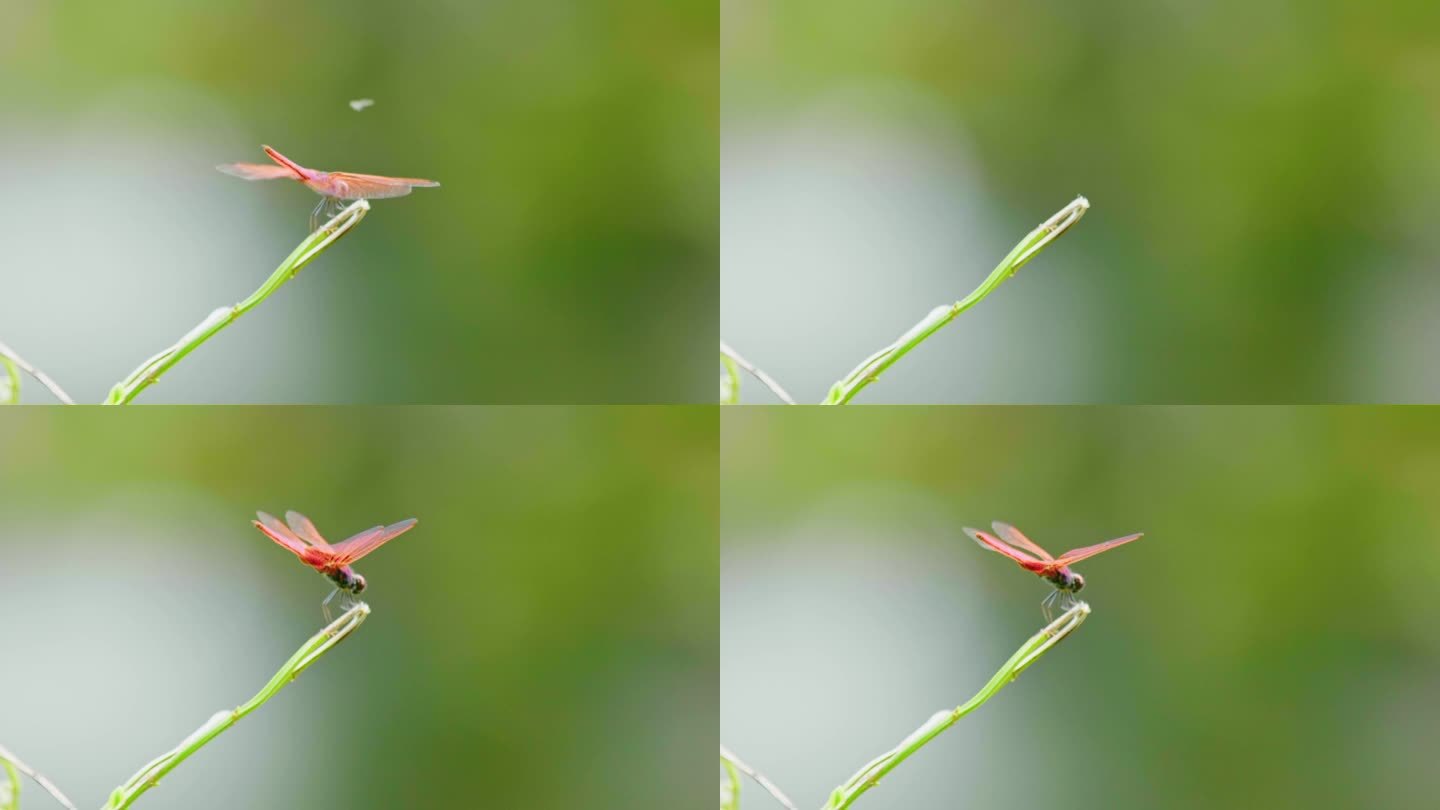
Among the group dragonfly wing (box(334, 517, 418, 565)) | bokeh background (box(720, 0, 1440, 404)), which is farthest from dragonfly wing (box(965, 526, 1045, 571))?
dragonfly wing (box(334, 517, 418, 565))

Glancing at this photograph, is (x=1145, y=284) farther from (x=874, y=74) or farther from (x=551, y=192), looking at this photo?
(x=551, y=192)

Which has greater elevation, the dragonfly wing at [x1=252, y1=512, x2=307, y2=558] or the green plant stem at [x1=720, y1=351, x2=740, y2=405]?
the green plant stem at [x1=720, y1=351, x2=740, y2=405]

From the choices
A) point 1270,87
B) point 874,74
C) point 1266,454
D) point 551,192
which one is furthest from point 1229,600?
point 551,192

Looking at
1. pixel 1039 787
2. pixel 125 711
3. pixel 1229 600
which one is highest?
pixel 1229 600

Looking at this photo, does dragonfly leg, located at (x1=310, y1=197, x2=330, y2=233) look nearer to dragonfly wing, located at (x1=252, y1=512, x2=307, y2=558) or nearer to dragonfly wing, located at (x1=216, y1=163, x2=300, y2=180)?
dragonfly wing, located at (x1=216, y1=163, x2=300, y2=180)

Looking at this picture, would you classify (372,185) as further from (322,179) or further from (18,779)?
(18,779)

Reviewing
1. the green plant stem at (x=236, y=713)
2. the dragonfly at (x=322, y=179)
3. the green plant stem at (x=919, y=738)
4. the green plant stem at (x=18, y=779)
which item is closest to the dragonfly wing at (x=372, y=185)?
the dragonfly at (x=322, y=179)
